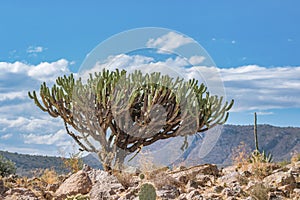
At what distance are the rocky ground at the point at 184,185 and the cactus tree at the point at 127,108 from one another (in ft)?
4.94

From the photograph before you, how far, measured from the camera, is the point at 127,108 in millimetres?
14711

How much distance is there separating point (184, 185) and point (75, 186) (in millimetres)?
2871

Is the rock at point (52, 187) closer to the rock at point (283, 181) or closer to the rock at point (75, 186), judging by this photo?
the rock at point (75, 186)

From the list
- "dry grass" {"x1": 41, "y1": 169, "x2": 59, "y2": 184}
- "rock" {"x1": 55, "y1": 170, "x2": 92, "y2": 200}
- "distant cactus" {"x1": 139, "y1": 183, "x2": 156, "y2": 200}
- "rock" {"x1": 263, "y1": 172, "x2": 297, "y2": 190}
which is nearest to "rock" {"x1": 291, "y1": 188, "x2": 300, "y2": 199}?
"rock" {"x1": 263, "y1": 172, "x2": 297, "y2": 190}

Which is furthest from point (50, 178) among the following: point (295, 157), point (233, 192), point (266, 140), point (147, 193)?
point (266, 140)

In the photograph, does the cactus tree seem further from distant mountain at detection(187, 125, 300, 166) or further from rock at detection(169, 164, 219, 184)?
distant mountain at detection(187, 125, 300, 166)

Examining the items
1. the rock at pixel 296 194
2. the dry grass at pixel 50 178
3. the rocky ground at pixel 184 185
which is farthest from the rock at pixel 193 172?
the dry grass at pixel 50 178

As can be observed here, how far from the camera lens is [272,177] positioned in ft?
41.1

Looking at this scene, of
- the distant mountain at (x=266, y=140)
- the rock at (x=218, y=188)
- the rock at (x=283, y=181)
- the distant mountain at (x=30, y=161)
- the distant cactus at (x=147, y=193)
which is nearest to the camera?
the distant cactus at (x=147, y=193)

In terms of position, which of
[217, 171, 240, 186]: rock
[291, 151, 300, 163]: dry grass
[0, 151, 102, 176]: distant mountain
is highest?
[291, 151, 300, 163]: dry grass

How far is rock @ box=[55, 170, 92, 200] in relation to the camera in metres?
13.2

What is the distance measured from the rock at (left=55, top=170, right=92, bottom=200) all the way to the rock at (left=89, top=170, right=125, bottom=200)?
23cm

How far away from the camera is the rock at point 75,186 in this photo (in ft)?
43.2

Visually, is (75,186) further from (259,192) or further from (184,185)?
(259,192)
